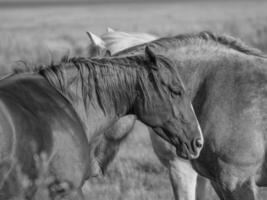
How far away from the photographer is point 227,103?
18.5ft

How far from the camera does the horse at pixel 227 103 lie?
217 inches

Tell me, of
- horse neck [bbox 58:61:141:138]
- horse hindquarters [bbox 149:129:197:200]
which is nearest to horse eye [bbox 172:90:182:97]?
horse neck [bbox 58:61:141:138]

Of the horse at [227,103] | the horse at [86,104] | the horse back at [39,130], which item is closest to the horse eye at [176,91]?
the horse at [86,104]

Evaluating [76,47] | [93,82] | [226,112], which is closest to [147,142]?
[226,112]

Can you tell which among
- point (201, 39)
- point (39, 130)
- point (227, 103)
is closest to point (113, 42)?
point (201, 39)

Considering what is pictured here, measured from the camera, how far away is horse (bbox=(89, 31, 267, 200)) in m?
5.52

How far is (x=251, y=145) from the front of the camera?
217 inches

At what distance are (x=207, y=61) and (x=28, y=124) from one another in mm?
1832

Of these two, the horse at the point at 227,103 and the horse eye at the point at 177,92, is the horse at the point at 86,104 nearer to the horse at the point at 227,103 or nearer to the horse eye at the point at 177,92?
the horse eye at the point at 177,92

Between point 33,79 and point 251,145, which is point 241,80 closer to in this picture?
point 251,145

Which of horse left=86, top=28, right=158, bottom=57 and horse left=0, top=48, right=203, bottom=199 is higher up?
horse left=0, top=48, right=203, bottom=199

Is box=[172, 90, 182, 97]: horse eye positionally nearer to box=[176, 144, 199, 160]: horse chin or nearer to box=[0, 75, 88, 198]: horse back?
box=[176, 144, 199, 160]: horse chin

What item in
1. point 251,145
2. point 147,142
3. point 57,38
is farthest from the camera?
point 57,38

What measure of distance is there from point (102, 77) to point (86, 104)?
22 centimetres
